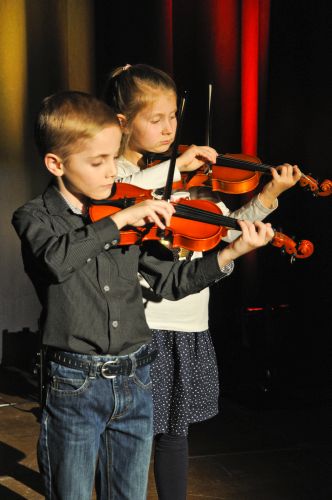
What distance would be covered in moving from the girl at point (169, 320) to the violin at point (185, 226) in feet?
0.84

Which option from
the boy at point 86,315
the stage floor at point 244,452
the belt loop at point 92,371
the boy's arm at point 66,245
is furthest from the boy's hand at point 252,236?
the stage floor at point 244,452

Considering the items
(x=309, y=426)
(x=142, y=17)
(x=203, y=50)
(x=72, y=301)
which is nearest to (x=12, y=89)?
(x=142, y=17)

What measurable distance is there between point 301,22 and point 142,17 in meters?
0.92

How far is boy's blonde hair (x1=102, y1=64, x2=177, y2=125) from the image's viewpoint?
200 centimetres

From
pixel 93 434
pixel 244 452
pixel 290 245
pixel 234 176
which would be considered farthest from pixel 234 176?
pixel 244 452

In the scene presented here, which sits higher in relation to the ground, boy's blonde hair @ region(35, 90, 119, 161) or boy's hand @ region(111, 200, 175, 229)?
boy's blonde hair @ region(35, 90, 119, 161)

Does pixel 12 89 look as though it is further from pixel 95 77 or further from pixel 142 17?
pixel 142 17

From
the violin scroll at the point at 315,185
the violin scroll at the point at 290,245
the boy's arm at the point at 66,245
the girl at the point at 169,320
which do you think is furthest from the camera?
the violin scroll at the point at 315,185

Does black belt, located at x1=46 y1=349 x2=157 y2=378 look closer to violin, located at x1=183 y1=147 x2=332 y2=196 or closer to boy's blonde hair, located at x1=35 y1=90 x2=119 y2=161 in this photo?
boy's blonde hair, located at x1=35 y1=90 x2=119 y2=161

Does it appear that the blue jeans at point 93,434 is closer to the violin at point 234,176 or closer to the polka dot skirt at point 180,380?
the polka dot skirt at point 180,380

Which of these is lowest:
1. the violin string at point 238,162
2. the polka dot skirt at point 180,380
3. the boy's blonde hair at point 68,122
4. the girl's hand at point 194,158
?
the polka dot skirt at point 180,380

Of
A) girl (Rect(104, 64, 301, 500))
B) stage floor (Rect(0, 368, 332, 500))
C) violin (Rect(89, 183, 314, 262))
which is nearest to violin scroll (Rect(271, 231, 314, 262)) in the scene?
violin (Rect(89, 183, 314, 262))

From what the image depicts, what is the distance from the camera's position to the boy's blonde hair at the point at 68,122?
155 cm

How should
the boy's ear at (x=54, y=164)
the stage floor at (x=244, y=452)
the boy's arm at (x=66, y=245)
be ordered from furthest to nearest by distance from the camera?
the stage floor at (x=244, y=452)
the boy's ear at (x=54, y=164)
the boy's arm at (x=66, y=245)
